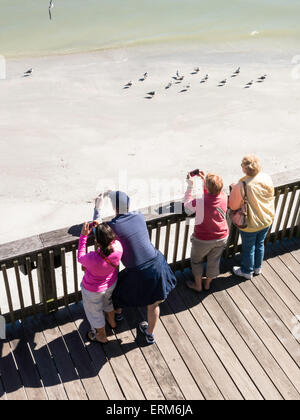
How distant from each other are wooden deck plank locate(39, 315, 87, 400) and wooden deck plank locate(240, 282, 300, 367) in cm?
218

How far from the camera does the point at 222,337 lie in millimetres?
5086

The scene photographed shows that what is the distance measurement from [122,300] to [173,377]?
93 cm

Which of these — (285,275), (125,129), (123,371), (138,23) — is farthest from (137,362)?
(138,23)

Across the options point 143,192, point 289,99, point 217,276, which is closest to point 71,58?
point 289,99

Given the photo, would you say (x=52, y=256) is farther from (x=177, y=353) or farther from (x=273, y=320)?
(x=273, y=320)

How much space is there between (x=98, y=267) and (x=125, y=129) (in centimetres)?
1194

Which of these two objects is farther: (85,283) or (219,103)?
(219,103)

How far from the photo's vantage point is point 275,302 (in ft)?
18.1

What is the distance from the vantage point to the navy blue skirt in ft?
14.5

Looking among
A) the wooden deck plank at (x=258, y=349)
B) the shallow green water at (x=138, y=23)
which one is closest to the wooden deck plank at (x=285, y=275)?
the wooden deck plank at (x=258, y=349)

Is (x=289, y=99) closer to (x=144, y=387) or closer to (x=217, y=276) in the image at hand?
(x=217, y=276)

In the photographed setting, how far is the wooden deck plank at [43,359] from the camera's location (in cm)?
449

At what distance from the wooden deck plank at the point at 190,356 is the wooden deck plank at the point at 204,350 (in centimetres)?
4

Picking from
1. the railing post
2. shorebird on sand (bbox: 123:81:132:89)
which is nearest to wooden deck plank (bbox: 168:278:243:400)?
the railing post
